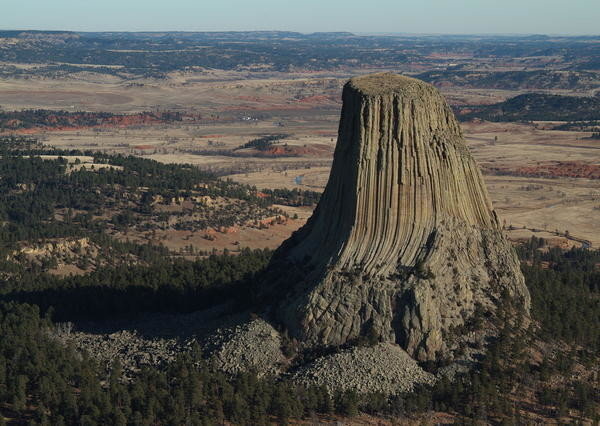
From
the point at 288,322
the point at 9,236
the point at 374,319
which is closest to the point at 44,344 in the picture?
the point at 288,322

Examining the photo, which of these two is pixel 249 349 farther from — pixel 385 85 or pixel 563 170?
pixel 563 170

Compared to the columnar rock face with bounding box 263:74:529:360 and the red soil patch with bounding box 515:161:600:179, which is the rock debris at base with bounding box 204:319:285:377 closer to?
the columnar rock face with bounding box 263:74:529:360

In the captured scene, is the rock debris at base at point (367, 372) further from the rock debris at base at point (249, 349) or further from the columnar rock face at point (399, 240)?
the rock debris at base at point (249, 349)

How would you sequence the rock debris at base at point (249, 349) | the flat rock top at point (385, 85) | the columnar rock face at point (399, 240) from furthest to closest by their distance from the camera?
the flat rock top at point (385, 85) → the columnar rock face at point (399, 240) → the rock debris at base at point (249, 349)

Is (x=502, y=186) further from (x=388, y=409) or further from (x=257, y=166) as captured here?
(x=388, y=409)

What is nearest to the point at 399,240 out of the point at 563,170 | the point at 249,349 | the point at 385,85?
the point at 385,85

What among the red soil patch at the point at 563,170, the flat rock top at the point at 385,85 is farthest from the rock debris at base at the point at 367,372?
the red soil patch at the point at 563,170
